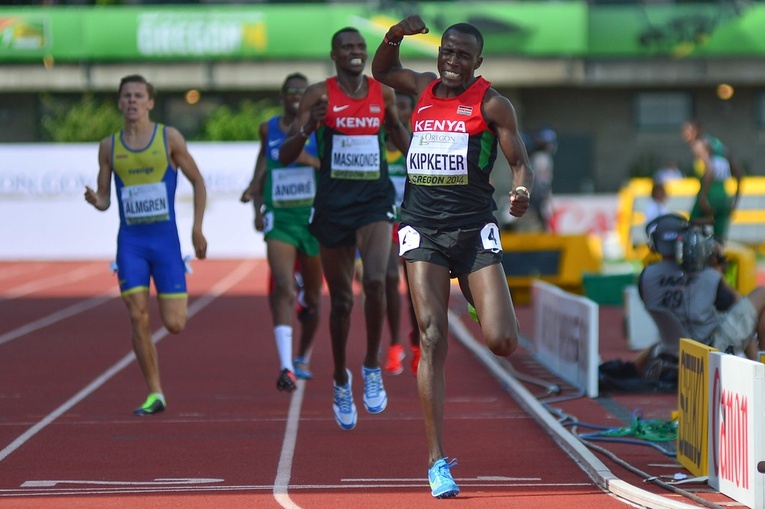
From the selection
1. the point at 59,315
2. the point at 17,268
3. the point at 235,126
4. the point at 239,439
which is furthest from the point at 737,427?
the point at 235,126

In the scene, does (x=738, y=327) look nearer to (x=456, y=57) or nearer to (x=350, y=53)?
(x=350, y=53)

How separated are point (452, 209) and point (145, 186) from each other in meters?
3.01

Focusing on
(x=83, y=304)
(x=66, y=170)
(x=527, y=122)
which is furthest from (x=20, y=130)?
(x=83, y=304)

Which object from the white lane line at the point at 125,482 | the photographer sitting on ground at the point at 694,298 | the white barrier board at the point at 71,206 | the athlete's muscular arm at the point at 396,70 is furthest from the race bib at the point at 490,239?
the white barrier board at the point at 71,206

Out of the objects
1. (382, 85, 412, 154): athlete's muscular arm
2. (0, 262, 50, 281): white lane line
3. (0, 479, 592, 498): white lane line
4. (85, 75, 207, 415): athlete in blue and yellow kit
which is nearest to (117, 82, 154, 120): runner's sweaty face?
(85, 75, 207, 415): athlete in blue and yellow kit

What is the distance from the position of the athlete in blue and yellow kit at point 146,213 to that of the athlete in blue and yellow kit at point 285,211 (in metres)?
0.88

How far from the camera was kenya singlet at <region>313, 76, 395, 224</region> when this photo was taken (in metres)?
8.15

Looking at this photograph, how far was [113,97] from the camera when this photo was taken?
37.3 metres

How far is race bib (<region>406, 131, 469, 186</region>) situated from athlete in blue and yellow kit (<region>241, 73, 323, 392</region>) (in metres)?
3.30

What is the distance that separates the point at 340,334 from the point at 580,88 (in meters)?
30.7

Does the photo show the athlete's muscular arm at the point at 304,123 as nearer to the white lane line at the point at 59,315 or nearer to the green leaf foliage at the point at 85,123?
the white lane line at the point at 59,315

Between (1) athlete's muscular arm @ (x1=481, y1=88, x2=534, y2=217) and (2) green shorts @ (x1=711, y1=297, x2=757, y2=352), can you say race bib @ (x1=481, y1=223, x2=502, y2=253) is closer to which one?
(1) athlete's muscular arm @ (x1=481, y1=88, x2=534, y2=217)

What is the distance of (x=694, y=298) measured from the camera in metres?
9.00

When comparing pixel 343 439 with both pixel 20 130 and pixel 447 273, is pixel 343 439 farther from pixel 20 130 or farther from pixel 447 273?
pixel 20 130
